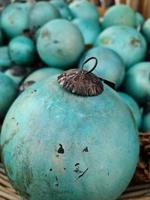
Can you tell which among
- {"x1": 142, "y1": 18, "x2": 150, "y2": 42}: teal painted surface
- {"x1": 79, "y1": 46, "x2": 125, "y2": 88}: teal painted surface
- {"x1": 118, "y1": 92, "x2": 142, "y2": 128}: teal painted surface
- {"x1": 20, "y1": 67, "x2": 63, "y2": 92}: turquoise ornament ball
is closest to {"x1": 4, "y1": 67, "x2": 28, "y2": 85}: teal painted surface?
{"x1": 20, "y1": 67, "x2": 63, "y2": 92}: turquoise ornament ball

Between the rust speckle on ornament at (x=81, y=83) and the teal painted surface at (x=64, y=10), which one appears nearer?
the rust speckle on ornament at (x=81, y=83)

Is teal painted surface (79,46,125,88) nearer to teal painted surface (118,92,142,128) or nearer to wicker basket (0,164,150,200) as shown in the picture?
teal painted surface (118,92,142,128)

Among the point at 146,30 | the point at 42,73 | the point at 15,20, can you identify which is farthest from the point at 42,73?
the point at 146,30

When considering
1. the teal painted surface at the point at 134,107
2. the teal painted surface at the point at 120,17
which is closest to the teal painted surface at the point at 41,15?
the teal painted surface at the point at 120,17

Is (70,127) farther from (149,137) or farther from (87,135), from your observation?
(149,137)

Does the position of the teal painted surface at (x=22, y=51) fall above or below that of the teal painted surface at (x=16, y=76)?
above

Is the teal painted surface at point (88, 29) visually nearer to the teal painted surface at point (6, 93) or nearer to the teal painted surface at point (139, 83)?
the teal painted surface at point (139, 83)

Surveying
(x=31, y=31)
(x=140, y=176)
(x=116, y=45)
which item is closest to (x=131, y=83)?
(x=116, y=45)
